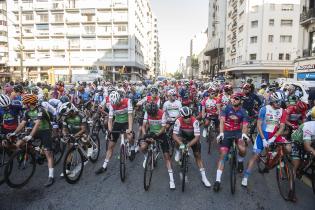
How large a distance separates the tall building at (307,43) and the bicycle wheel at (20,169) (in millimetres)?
25417

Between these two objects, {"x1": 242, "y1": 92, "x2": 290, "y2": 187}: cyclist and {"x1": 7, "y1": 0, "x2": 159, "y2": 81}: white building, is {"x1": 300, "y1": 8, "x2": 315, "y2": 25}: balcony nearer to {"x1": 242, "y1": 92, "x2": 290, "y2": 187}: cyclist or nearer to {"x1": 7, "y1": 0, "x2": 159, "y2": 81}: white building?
{"x1": 242, "y1": 92, "x2": 290, "y2": 187}: cyclist

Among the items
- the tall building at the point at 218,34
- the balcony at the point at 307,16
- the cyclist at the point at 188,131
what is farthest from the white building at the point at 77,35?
the cyclist at the point at 188,131

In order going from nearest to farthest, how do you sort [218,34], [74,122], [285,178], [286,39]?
[285,178] → [74,122] → [286,39] → [218,34]

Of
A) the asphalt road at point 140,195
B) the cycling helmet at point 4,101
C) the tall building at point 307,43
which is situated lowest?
the asphalt road at point 140,195

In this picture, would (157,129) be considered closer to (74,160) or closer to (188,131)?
(188,131)

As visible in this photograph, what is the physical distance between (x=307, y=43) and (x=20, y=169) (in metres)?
28.3

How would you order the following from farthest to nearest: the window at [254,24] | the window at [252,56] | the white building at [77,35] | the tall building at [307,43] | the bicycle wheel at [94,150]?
1. the white building at [77,35]
2. the window at [252,56]
3. the window at [254,24]
4. the tall building at [307,43]
5. the bicycle wheel at [94,150]

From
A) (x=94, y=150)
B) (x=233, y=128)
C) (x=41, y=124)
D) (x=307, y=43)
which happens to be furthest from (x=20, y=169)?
(x=307, y=43)

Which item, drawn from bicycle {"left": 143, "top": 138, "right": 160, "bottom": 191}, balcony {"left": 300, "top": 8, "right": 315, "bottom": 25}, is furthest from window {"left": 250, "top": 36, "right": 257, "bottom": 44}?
bicycle {"left": 143, "top": 138, "right": 160, "bottom": 191}

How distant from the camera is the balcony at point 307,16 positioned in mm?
24309

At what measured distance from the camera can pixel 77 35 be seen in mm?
57875

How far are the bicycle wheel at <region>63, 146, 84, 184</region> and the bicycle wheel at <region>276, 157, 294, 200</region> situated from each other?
4.26 m

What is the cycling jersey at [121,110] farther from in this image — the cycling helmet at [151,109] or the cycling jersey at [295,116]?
the cycling jersey at [295,116]

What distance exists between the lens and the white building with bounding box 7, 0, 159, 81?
57.2m
